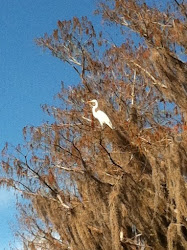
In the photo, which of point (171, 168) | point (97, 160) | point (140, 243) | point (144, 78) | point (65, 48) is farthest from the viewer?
point (65, 48)

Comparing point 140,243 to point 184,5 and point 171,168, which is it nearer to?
point 171,168

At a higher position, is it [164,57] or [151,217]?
[164,57]

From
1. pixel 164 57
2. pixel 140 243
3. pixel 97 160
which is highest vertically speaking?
pixel 164 57

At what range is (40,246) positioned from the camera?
6754 mm

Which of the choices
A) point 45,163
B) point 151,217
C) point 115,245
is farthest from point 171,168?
point 45,163

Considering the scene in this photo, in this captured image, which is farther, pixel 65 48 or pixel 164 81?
pixel 65 48

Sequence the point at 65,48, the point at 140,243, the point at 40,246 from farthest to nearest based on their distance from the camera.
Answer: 1. the point at 65,48
2. the point at 40,246
3. the point at 140,243

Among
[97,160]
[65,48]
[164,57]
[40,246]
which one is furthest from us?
[65,48]

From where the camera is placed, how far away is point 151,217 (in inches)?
176

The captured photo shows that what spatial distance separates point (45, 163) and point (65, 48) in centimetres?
268

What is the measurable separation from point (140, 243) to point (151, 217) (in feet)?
1.52

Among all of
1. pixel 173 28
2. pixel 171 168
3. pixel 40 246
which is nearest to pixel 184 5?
pixel 173 28

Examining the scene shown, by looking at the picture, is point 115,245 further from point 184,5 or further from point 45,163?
point 184,5

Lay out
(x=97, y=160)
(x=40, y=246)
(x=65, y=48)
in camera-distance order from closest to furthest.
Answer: (x=97, y=160) → (x=40, y=246) → (x=65, y=48)
